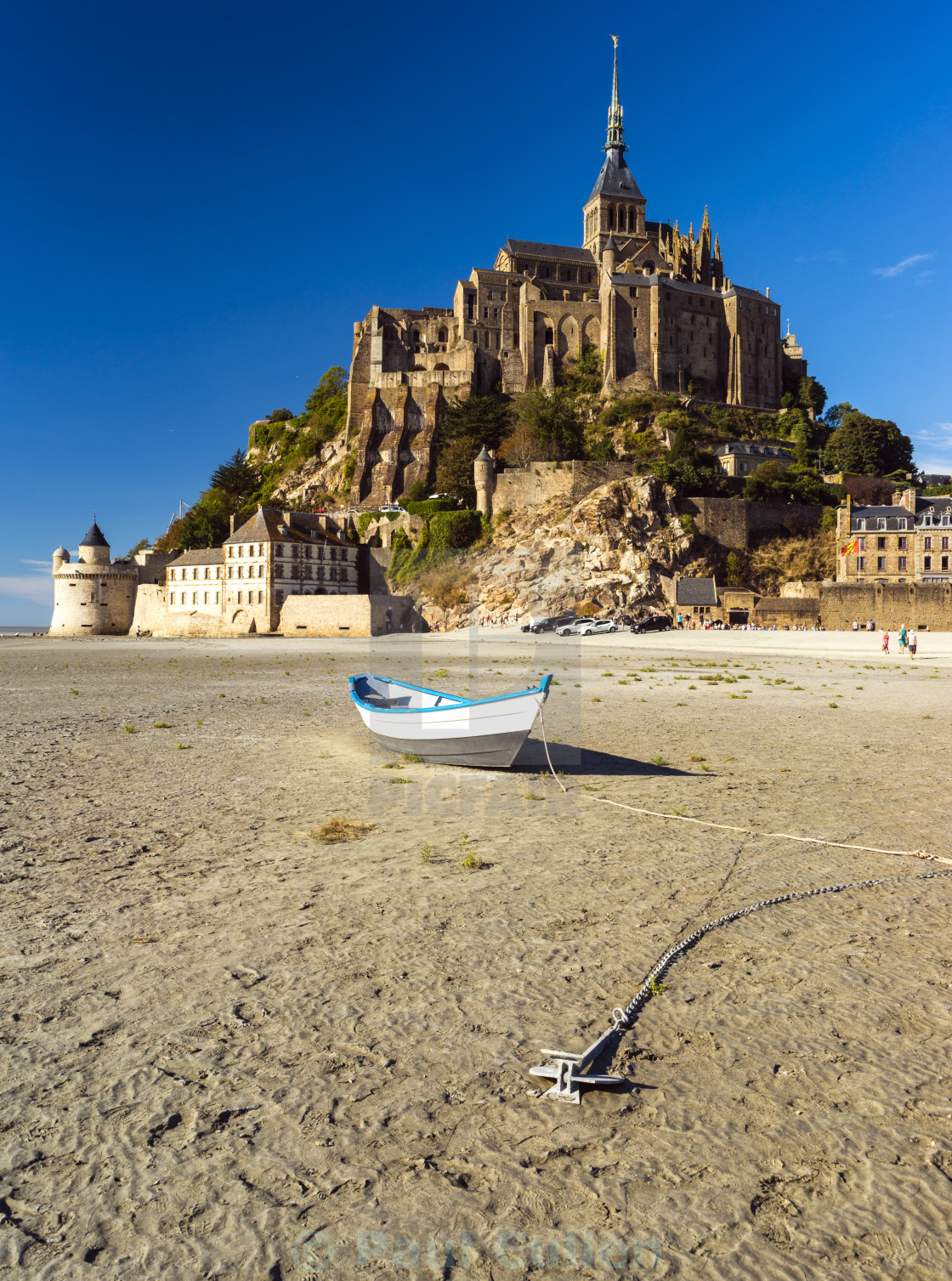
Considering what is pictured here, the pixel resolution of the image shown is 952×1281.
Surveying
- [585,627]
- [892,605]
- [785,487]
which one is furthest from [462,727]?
[785,487]

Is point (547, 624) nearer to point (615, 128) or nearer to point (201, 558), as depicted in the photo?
point (201, 558)

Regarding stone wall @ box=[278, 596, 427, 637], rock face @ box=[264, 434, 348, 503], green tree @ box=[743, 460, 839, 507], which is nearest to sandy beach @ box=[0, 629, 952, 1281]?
stone wall @ box=[278, 596, 427, 637]

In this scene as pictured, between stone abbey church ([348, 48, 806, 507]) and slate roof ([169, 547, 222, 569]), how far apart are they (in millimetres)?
14823

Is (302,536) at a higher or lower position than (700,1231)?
higher

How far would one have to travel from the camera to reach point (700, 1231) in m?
2.89

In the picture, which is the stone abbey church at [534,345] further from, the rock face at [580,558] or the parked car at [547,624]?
the parked car at [547,624]

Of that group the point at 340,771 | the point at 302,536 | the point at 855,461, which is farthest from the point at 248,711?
the point at 855,461

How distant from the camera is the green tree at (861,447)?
73500 millimetres

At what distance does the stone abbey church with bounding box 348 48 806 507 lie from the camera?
250 ft

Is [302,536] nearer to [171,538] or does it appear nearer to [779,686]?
[171,538]

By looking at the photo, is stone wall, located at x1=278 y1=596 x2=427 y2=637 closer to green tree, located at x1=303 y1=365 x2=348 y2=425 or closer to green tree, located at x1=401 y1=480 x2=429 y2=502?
green tree, located at x1=401 y1=480 x2=429 y2=502

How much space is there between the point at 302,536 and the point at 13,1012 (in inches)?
2377

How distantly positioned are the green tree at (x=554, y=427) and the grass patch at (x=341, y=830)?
63.8 metres

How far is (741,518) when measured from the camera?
6372cm
